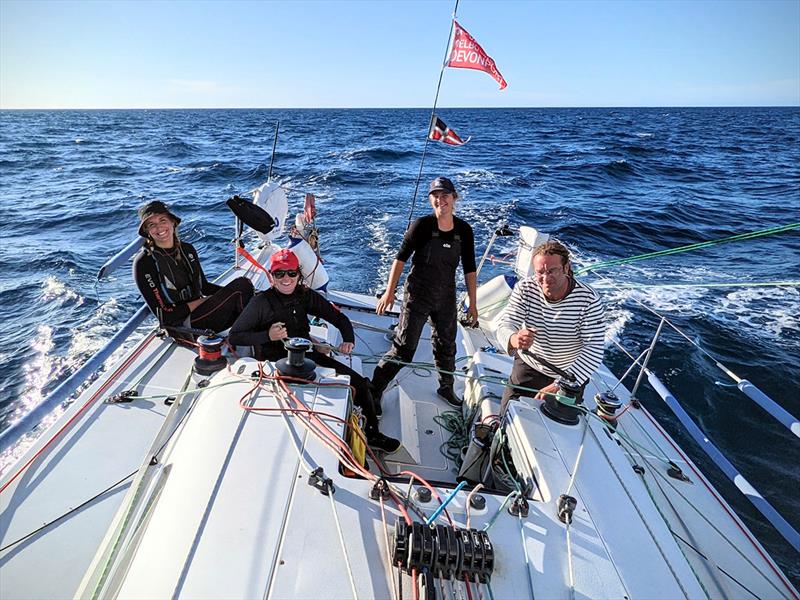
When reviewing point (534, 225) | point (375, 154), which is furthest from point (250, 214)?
point (375, 154)

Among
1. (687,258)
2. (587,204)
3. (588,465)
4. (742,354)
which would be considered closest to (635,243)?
(687,258)

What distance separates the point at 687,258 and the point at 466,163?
13700 mm

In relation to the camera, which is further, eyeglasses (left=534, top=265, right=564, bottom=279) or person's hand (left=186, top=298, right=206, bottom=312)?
person's hand (left=186, top=298, right=206, bottom=312)

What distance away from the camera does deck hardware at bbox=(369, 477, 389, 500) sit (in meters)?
1.70

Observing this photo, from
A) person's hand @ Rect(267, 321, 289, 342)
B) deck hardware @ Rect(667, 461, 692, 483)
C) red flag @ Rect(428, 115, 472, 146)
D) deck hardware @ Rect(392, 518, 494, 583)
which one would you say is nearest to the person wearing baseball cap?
person's hand @ Rect(267, 321, 289, 342)

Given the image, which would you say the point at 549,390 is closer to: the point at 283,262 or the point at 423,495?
the point at 423,495

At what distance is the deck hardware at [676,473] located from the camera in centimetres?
273

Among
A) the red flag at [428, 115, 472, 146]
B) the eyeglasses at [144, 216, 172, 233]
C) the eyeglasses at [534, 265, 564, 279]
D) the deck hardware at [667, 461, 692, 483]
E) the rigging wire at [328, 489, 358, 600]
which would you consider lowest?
the deck hardware at [667, 461, 692, 483]

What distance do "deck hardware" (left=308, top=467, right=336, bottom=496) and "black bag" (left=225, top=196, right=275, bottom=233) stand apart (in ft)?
10.0

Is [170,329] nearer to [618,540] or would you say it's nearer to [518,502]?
[518,502]

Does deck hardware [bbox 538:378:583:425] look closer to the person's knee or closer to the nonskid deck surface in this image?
the nonskid deck surface

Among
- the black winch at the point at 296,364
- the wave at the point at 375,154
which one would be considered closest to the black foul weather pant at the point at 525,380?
the black winch at the point at 296,364

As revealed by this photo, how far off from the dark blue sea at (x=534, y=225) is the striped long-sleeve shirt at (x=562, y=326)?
1101mm

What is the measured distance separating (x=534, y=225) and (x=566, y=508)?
465 inches
